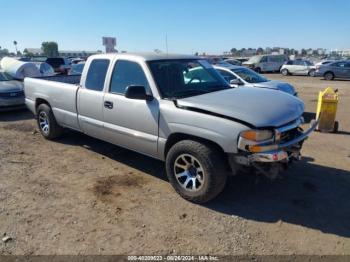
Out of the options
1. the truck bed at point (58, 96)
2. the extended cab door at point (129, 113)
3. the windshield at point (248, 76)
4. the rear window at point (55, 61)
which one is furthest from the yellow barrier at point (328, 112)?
the rear window at point (55, 61)

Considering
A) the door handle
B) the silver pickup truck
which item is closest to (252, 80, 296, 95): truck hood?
the silver pickup truck

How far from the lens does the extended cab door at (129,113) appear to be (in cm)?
452

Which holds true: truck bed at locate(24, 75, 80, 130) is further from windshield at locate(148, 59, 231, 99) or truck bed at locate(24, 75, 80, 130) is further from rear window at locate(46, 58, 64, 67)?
rear window at locate(46, 58, 64, 67)

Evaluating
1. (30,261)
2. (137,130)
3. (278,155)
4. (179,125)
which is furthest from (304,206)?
(30,261)

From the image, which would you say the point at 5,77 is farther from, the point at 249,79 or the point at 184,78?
the point at 184,78

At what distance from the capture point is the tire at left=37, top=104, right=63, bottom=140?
22.1 feet

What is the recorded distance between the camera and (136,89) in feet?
14.1

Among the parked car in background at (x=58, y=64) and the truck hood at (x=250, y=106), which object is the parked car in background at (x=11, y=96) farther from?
the parked car in background at (x=58, y=64)

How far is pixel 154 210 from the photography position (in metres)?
4.11

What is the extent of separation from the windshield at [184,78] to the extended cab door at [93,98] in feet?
3.56

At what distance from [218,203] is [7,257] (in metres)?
2.51

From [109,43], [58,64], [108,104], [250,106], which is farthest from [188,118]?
[58,64]

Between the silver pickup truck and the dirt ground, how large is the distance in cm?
48

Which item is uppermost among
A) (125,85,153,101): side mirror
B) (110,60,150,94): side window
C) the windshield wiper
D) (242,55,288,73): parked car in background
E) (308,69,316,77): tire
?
(110,60,150,94): side window
